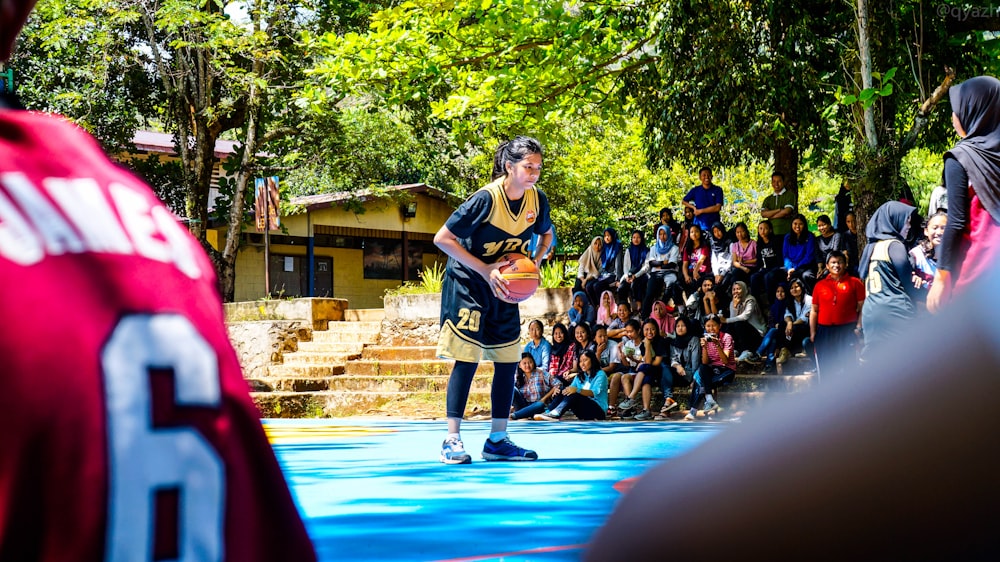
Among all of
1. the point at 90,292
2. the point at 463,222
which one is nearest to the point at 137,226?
the point at 90,292

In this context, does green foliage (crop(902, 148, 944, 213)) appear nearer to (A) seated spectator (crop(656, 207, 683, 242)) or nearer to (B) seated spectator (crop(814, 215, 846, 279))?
(A) seated spectator (crop(656, 207, 683, 242))

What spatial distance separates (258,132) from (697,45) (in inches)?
439

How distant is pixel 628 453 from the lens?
21.5 ft

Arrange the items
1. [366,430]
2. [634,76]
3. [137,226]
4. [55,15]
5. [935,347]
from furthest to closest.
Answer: [55,15]
[634,76]
[366,430]
[137,226]
[935,347]

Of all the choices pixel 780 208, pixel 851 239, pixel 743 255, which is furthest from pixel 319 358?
pixel 851 239

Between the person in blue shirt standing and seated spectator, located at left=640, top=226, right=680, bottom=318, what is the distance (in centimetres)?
53

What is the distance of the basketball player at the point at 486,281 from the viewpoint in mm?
5676

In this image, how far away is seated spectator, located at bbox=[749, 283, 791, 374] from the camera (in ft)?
36.6

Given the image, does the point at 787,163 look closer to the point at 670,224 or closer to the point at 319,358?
the point at 670,224

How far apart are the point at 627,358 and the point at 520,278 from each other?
6.01 m

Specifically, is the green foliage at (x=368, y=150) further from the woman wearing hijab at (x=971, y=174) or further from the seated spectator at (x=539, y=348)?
the woman wearing hijab at (x=971, y=174)

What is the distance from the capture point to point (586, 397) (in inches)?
440

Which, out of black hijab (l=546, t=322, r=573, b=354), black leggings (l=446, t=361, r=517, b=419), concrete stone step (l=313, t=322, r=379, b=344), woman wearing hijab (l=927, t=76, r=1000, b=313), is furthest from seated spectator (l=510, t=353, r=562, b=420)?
woman wearing hijab (l=927, t=76, r=1000, b=313)

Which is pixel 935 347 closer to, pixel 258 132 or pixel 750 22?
pixel 750 22
